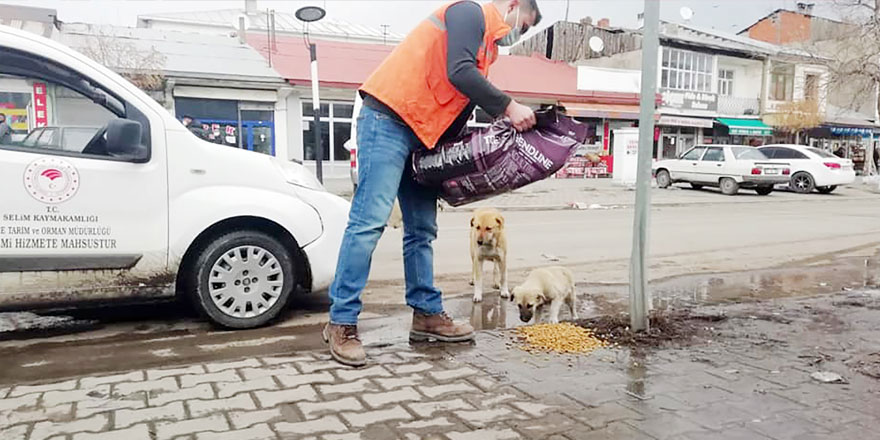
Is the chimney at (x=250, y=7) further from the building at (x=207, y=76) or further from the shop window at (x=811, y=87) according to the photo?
the shop window at (x=811, y=87)

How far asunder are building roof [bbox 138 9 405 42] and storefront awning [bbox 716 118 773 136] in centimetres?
1850

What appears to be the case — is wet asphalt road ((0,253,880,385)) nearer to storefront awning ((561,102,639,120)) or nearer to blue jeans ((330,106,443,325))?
blue jeans ((330,106,443,325))

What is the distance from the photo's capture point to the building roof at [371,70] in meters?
24.2

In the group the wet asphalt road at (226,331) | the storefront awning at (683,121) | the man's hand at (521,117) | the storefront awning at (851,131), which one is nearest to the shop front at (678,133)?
the storefront awning at (683,121)

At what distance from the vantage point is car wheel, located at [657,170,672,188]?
23.9 meters

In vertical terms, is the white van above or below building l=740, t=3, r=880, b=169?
below

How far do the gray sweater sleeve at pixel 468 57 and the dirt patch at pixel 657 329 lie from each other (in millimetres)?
1534

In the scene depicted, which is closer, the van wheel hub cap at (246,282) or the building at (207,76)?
the van wheel hub cap at (246,282)

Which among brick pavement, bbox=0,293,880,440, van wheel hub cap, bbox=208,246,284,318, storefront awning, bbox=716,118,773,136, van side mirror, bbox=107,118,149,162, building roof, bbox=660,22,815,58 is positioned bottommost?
brick pavement, bbox=0,293,880,440

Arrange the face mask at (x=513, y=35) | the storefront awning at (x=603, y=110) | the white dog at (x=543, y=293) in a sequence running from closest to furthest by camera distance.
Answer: the face mask at (x=513, y=35), the white dog at (x=543, y=293), the storefront awning at (x=603, y=110)

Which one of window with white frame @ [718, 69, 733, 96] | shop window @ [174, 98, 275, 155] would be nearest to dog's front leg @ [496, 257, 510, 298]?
shop window @ [174, 98, 275, 155]

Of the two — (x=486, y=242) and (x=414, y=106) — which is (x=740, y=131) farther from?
(x=414, y=106)

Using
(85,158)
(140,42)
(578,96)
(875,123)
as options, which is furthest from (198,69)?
(875,123)

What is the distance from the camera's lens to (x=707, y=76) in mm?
37094
